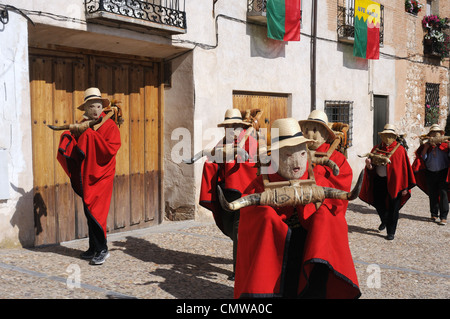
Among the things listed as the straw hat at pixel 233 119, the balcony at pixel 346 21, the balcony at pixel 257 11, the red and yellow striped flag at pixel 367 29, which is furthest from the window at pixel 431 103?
the straw hat at pixel 233 119

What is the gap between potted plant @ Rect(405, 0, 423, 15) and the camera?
632 inches

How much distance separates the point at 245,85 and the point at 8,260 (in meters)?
5.80

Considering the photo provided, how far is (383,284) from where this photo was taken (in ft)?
18.4

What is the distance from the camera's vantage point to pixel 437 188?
986cm

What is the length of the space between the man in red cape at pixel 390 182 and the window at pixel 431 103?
9.57m

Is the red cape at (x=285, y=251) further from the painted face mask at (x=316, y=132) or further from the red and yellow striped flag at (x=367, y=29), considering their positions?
the red and yellow striped flag at (x=367, y=29)

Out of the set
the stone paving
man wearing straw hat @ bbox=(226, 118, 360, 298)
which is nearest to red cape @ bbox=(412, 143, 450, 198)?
the stone paving

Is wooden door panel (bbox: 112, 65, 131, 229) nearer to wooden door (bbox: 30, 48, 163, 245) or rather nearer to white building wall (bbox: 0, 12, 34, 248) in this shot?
wooden door (bbox: 30, 48, 163, 245)

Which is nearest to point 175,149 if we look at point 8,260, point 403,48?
Result: point 8,260

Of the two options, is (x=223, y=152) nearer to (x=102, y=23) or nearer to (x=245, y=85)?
(x=102, y=23)

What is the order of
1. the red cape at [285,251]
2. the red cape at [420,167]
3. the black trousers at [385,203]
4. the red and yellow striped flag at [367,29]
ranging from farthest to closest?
the red and yellow striped flag at [367,29] < the red cape at [420,167] < the black trousers at [385,203] < the red cape at [285,251]

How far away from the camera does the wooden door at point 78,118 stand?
726 cm

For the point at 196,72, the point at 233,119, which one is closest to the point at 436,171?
the point at 196,72

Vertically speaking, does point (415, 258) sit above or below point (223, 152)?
below
